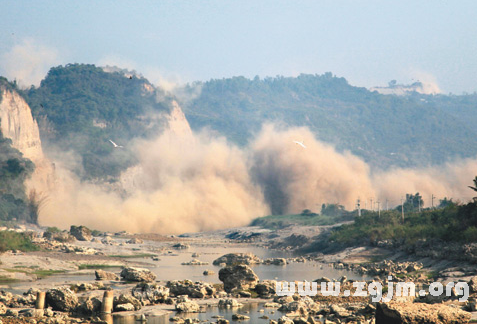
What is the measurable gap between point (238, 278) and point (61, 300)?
49.8ft

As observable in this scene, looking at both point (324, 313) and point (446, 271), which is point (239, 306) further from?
point (446, 271)

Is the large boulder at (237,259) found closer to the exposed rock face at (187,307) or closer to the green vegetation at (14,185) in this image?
the exposed rock face at (187,307)

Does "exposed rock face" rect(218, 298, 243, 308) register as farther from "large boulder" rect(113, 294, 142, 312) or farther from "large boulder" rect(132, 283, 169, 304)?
"large boulder" rect(113, 294, 142, 312)

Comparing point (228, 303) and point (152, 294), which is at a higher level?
point (152, 294)

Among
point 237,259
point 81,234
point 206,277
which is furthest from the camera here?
point 81,234

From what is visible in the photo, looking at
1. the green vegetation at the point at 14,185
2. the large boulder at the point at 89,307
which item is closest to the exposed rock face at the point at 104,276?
the large boulder at the point at 89,307

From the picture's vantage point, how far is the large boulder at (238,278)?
173 ft

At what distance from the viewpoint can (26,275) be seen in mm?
62625

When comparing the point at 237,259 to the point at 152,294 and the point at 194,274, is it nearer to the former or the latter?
the point at 194,274

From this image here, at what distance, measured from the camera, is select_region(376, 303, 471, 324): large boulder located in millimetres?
30047

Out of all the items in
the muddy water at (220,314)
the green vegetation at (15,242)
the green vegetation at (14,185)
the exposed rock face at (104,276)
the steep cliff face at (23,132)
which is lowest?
the muddy water at (220,314)

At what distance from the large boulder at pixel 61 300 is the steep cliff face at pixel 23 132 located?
145 m

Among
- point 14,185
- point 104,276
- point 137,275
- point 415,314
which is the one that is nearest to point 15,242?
point 104,276

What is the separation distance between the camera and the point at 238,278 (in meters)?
52.9
